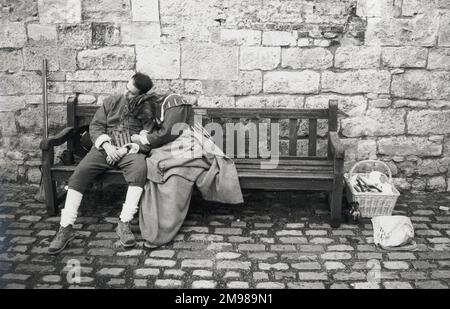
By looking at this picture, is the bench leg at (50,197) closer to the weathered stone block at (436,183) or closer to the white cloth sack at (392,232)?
the white cloth sack at (392,232)

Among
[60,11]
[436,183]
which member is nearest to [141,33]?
[60,11]

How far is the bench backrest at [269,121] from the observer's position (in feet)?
16.4

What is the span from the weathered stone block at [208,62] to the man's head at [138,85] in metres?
0.63

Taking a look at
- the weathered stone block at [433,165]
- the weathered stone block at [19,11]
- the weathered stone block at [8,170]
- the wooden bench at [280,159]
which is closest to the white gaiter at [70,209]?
the wooden bench at [280,159]

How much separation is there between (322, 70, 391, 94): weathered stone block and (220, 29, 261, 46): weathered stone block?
0.78m

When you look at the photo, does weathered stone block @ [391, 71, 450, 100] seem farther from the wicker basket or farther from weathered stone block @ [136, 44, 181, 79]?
weathered stone block @ [136, 44, 181, 79]

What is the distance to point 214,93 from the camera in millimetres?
5223

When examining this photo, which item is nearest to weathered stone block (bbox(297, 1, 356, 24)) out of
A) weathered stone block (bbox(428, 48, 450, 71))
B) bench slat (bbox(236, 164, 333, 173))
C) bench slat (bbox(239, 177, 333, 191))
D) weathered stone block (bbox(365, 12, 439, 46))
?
weathered stone block (bbox(365, 12, 439, 46))

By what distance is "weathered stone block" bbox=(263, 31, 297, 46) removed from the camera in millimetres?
5051

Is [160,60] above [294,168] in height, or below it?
above

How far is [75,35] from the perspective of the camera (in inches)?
204

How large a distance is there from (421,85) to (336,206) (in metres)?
1.68

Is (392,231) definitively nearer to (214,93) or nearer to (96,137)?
(214,93)

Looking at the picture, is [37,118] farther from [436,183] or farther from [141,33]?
[436,183]
